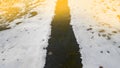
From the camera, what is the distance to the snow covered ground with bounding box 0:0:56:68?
1220 centimetres

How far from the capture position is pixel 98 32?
49.7ft

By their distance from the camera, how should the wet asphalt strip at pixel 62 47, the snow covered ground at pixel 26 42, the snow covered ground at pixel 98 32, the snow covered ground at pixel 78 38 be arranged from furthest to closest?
the snow covered ground at pixel 26 42 < the snow covered ground at pixel 78 38 < the snow covered ground at pixel 98 32 < the wet asphalt strip at pixel 62 47

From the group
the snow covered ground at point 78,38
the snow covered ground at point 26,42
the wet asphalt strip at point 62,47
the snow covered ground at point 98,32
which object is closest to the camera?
the wet asphalt strip at point 62,47

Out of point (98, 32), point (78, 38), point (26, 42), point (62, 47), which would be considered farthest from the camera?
point (98, 32)

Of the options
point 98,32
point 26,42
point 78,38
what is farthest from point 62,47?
point 98,32

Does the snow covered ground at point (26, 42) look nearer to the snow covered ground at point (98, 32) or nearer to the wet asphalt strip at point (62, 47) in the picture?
the wet asphalt strip at point (62, 47)

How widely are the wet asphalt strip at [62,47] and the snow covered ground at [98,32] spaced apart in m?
0.40

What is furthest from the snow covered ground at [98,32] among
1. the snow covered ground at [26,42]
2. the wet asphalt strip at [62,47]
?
the snow covered ground at [26,42]

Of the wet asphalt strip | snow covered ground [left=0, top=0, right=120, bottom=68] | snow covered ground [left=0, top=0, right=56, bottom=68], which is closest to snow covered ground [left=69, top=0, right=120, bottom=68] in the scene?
snow covered ground [left=0, top=0, right=120, bottom=68]

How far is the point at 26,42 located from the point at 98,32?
17.3 feet

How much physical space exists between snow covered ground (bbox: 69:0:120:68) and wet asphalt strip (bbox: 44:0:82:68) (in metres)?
0.40

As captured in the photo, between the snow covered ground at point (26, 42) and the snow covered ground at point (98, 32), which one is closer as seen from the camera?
the snow covered ground at point (98, 32)

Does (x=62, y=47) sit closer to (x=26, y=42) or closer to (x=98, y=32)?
(x=26, y=42)

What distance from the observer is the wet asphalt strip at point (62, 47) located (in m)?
11.4
